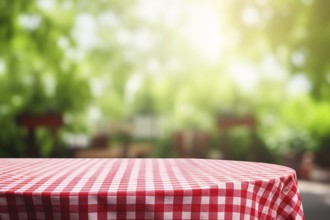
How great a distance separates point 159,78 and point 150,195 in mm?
5596

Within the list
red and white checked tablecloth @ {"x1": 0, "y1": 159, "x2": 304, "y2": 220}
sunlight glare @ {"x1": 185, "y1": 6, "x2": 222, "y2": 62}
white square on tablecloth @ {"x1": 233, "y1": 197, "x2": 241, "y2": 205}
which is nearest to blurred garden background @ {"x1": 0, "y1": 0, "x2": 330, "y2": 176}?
sunlight glare @ {"x1": 185, "y1": 6, "x2": 222, "y2": 62}

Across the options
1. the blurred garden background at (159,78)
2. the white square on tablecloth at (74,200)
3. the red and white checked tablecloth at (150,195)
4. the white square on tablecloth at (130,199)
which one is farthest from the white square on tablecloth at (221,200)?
the blurred garden background at (159,78)

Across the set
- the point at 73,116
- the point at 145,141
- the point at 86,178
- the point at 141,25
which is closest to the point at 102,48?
the point at 141,25

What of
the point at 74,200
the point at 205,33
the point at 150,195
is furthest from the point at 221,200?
the point at 205,33

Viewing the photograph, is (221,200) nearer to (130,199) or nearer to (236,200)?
(236,200)

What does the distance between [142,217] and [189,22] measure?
18.5 ft

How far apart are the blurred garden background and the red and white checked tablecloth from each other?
15.2 feet

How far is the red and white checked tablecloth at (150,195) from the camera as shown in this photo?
0.81 meters

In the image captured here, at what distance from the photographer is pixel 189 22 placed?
6230 mm

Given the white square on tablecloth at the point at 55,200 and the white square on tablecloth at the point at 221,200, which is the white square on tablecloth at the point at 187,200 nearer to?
the white square on tablecloth at the point at 221,200

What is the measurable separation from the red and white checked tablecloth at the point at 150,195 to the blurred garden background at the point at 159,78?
4633mm

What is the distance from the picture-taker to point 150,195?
82cm

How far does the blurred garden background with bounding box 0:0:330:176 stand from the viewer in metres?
5.85

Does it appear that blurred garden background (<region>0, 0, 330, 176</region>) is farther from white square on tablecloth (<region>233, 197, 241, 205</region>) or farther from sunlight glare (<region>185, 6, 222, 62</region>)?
white square on tablecloth (<region>233, 197, 241, 205</region>)
